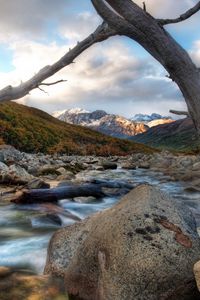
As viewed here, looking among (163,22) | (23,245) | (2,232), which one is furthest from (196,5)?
(2,232)

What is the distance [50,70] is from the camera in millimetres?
6391

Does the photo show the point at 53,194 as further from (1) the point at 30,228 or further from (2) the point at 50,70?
(2) the point at 50,70

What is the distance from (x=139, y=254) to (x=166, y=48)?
2.44 meters

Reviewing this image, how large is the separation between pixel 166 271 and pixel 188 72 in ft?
7.63

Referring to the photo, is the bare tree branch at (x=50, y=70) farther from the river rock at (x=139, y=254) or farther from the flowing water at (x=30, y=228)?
the flowing water at (x=30, y=228)

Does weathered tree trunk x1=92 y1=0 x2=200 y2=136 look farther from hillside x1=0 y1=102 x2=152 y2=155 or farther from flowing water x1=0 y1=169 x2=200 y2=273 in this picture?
hillside x1=0 y1=102 x2=152 y2=155

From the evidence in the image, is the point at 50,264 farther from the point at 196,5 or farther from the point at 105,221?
the point at 196,5

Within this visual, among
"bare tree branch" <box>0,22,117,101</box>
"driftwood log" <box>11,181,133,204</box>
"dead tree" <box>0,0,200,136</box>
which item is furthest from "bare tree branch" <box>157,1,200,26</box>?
"driftwood log" <box>11,181,133,204</box>

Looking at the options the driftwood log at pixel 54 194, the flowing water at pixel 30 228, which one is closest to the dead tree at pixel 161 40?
the flowing water at pixel 30 228

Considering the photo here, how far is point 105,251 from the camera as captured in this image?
208 inches

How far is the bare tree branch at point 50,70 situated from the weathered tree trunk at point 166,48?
129cm

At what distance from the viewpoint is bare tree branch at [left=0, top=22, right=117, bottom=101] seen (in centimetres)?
602

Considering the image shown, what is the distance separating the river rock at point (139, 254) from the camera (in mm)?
4949

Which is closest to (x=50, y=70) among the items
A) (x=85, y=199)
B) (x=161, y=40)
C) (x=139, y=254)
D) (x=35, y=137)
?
(x=161, y=40)
